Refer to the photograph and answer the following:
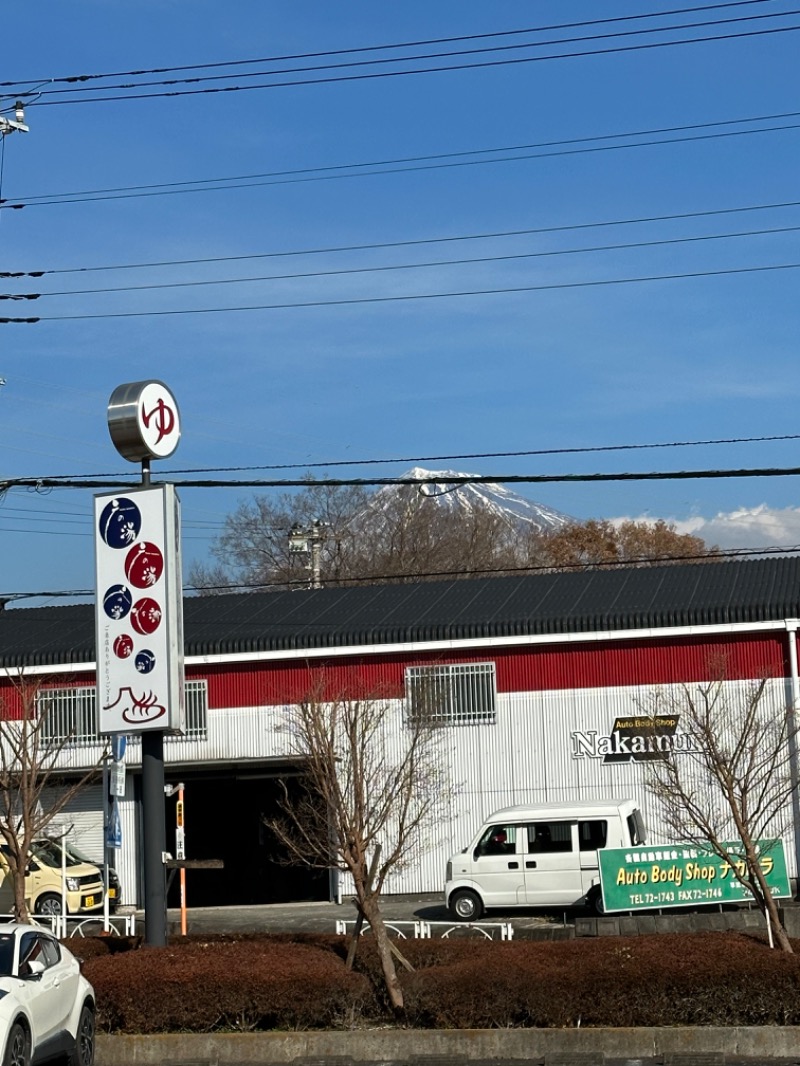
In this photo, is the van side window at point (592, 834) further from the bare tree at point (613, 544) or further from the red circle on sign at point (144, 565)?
the bare tree at point (613, 544)

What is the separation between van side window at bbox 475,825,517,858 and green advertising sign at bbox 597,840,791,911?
2750mm

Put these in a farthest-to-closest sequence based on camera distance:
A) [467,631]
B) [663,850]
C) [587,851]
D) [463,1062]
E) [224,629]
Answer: [224,629] → [467,631] → [587,851] → [663,850] → [463,1062]

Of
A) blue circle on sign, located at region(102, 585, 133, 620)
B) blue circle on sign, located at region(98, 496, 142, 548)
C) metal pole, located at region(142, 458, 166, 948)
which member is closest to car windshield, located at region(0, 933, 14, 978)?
metal pole, located at region(142, 458, 166, 948)

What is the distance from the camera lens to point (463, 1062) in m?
14.3

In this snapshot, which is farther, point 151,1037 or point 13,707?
point 13,707

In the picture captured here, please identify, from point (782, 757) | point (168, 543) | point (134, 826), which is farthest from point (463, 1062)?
point (134, 826)

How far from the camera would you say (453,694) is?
1300 inches

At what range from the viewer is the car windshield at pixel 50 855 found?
30.1 metres

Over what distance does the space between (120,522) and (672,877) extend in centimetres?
1166

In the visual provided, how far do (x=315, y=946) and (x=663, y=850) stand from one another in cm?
873

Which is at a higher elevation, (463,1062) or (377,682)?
(377,682)

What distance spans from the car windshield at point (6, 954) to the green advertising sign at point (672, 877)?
42.8ft

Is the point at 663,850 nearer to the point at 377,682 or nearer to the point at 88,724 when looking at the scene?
the point at 377,682

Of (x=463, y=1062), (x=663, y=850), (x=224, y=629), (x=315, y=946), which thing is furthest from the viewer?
(x=224, y=629)
